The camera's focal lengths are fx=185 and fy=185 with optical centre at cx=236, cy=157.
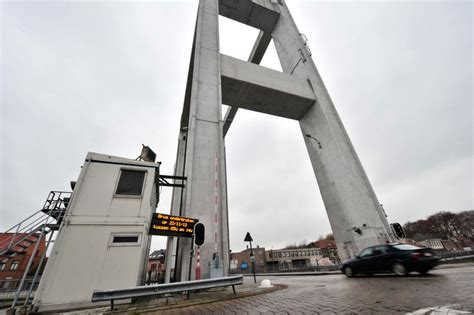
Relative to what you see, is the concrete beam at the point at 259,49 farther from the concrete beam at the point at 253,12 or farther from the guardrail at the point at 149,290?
the guardrail at the point at 149,290

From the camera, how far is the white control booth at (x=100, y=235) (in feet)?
15.7

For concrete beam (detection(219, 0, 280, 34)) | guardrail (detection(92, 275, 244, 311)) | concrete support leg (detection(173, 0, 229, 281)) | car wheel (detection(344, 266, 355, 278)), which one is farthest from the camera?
concrete beam (detection(219, 0, 280, 34))

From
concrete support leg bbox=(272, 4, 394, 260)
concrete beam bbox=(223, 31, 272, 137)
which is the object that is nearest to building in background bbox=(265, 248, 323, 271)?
concrete beam bbox=(223, 31, 272, 137)

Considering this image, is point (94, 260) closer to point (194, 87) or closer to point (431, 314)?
point (431, 314)

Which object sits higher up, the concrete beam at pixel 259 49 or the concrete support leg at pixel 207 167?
the concrete beam at pixel 259 49

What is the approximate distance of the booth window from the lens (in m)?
6.37

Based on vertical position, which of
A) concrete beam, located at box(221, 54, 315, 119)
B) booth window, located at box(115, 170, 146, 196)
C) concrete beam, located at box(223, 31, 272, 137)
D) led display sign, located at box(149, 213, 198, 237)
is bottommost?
led display sign, located at box(149, 213, 198, 237)

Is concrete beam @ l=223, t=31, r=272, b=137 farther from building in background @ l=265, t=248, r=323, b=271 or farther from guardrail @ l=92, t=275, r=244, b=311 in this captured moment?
building in background @ l=265, t=248, r=323, b=271

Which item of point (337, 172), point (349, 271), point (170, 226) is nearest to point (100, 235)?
point (170, 226)

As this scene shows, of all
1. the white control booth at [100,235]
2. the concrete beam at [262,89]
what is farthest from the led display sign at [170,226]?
the concrete beam at [262,89]

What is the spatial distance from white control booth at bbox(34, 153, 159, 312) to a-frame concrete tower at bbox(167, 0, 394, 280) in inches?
69.3

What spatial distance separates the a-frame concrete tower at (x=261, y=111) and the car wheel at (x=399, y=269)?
13.6ft

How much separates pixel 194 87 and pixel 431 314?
39.6 feet

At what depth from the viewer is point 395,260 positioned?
6.56 meters
